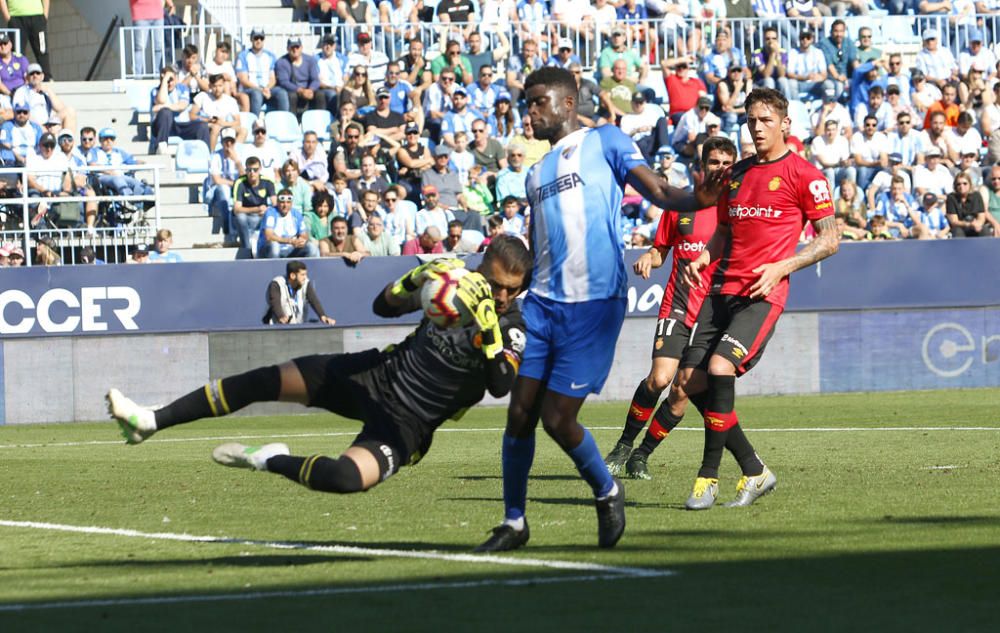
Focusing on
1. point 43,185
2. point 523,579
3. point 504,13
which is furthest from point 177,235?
point 523,579

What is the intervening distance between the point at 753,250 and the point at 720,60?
758 inches

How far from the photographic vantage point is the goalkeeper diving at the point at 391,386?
761cm

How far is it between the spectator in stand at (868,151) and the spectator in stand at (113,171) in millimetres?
10847

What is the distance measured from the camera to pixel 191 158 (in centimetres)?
2492

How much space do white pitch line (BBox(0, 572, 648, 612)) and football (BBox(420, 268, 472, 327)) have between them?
1.23 m

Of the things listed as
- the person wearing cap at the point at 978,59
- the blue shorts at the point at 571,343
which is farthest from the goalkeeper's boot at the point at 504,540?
the person wearing cap at the point at 978,59

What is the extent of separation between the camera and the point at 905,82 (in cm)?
2900

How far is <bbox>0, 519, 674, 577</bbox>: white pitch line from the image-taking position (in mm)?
7312

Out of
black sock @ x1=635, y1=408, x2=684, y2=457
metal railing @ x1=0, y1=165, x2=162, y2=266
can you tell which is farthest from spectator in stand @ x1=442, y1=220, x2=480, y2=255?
black sock @ x1=635, y1=408, x2=684, y2=457

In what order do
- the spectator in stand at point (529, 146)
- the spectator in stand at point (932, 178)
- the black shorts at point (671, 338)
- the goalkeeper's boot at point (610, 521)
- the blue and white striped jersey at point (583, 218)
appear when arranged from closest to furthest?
the blue and white striped jersey at point (583, 218)
the goalkeeper's boot at point (610, 521)
the black shorts at point (671, 338)
the spectator in stand at point (529, 146)
the spectator in stand at point (932, 178)

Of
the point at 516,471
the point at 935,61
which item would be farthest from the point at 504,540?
the point at 935,61

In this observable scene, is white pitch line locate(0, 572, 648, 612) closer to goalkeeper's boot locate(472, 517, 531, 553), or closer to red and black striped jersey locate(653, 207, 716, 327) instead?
goalkeeper's boot locate(472, 517, 531, 553)

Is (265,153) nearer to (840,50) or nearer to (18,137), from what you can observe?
(18,137)

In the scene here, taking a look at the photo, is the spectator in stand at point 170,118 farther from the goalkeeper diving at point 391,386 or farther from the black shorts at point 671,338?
the goalkeeper diving at point 391,386
